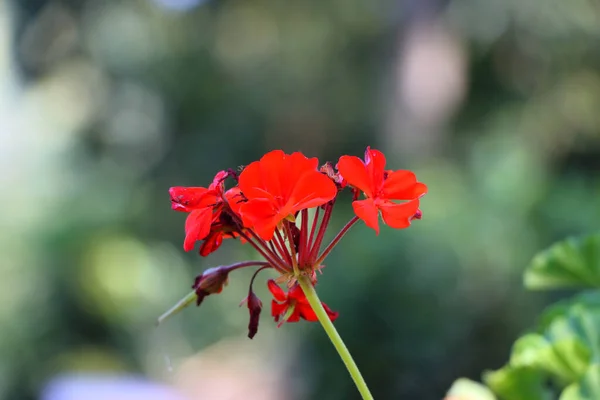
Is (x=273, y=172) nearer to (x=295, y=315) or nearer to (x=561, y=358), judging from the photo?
(x=295, y=315)

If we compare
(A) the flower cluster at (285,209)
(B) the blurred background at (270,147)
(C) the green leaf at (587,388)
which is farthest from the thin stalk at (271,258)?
(B) the blurred background at (270,147)

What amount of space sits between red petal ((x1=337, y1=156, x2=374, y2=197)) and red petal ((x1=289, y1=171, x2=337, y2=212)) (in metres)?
0.01

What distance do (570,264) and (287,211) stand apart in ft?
1.30

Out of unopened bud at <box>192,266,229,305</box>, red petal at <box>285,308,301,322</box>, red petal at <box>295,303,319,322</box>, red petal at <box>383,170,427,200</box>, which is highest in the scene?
red petal at <box>383,170,427,200</box>

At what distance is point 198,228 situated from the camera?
36 cm

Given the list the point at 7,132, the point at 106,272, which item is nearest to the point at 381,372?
the point at 106,272

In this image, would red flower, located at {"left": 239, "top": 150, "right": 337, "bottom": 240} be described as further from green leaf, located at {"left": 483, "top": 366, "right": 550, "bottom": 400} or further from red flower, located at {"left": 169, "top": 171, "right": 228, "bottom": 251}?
green leaf, located at {"left": 483, "top": 366, "right": 550, "bottom": 400}

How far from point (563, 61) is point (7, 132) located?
3.37 meters

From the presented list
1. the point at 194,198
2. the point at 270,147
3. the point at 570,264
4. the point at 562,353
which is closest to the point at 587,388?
the point at 562,353

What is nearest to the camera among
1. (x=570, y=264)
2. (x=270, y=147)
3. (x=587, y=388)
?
(x=587, y=388)

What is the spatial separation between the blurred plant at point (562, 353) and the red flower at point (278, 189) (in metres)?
0.25

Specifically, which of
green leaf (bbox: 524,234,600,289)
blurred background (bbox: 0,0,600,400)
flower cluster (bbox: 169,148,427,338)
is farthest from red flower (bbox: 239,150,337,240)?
blurred background (bbox: 0,0,600,400)

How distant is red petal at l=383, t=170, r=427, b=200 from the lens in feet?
1.23

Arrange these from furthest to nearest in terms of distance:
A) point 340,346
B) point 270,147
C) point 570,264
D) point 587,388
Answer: point 270,147 < point 570,264 < point 587,388 < point 340,346
